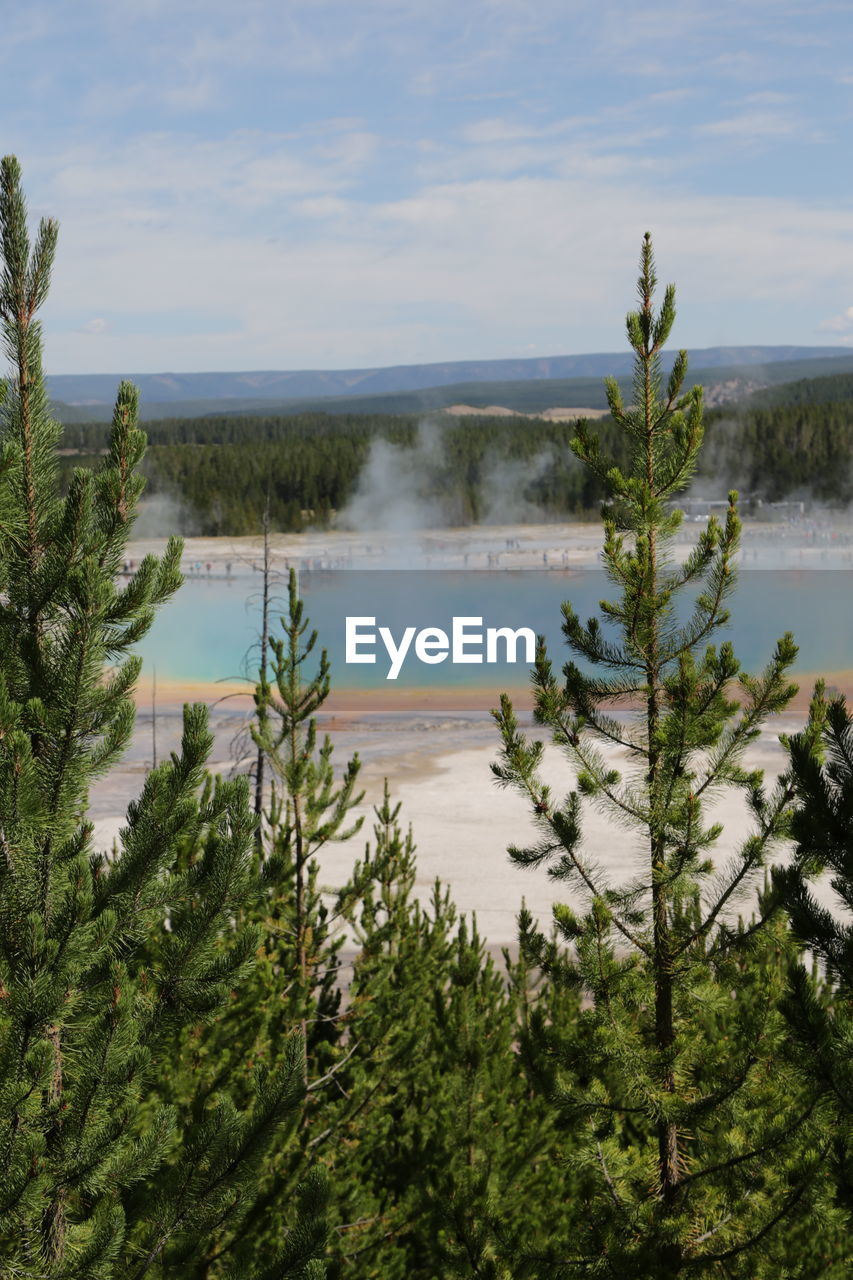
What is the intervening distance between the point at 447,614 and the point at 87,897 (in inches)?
1622

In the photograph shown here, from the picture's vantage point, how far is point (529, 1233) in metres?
6.22

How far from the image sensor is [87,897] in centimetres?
358

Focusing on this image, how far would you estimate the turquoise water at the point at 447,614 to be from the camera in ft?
125

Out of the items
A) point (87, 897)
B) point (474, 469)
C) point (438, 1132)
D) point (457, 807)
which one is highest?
point (474, 469)

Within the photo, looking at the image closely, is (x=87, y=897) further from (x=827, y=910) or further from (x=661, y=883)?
(x=661, y=883)

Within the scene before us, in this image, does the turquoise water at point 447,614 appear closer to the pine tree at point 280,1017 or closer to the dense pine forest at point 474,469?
the dense pine forest at point 474,469

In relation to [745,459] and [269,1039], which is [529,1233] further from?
[745,459]

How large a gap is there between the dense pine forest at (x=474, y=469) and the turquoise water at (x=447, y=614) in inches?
784

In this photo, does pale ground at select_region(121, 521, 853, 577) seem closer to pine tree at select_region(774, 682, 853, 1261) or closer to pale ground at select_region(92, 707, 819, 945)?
pale ground at select_region(92, 707, 819, 945)

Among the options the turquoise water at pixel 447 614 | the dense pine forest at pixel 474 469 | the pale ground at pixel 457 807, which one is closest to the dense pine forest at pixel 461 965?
the pale ground at pixel 457 807

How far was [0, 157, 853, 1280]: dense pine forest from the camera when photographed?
11.6 feet

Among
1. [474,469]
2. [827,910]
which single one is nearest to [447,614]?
[474,469]

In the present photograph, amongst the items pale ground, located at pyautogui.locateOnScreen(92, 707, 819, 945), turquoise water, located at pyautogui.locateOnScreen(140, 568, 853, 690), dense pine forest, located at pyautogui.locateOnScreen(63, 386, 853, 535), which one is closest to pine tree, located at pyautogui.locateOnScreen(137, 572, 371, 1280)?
pale ground, located at pyautogui.locateOnScreen(92, 707, 819, 945)

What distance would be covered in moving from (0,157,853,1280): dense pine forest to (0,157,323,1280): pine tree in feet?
0.04
